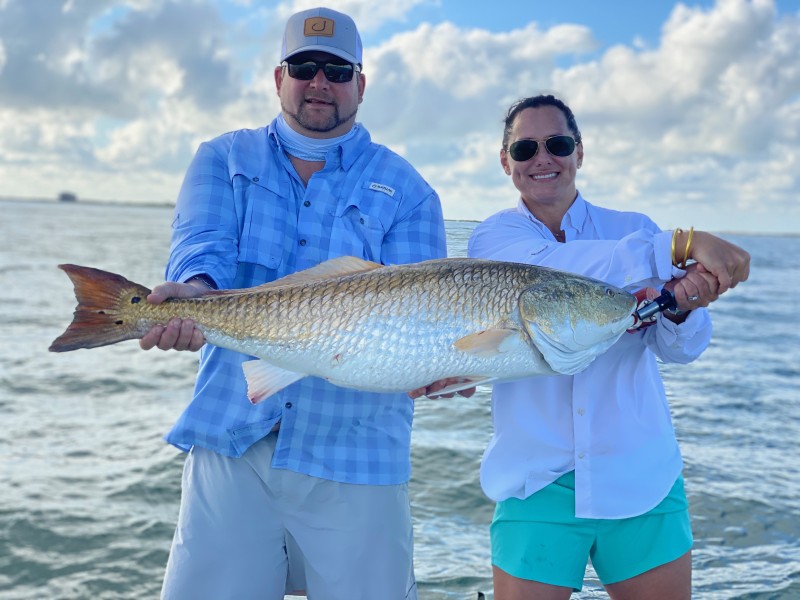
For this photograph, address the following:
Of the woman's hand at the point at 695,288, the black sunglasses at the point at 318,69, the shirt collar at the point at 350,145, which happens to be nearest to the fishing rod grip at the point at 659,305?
the woman's hand at the point at 695,288

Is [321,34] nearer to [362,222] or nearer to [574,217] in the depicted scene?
[362,222]

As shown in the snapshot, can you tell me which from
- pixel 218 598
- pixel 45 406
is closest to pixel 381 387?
pixel 218 598

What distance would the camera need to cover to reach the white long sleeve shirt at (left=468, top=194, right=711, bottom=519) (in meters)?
3.31

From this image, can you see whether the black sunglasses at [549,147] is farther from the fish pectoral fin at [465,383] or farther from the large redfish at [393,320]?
the fish pectoral fin at [465,383]

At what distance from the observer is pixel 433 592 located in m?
5.40

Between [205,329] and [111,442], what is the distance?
6.64 metres

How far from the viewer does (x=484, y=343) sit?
3061 millimetres

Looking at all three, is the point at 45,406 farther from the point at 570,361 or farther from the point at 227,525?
the point at 570,361

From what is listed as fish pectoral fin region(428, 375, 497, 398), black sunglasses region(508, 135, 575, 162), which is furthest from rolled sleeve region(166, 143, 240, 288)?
black sunglasses region(508, 135, 575, 162)

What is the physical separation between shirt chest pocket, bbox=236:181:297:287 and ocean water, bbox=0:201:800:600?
1314 millimetres

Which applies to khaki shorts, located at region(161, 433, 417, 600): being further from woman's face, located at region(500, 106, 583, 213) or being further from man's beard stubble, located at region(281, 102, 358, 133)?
woman's face, located at region(500, 106, 583, 213)

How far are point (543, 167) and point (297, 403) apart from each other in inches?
66.0

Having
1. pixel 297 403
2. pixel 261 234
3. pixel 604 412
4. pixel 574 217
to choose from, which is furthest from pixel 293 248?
pixel 604 412

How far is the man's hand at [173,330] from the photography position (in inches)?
123
